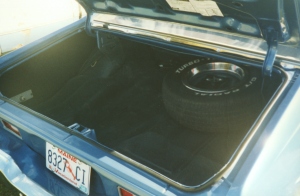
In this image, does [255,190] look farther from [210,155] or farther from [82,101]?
[82,101]

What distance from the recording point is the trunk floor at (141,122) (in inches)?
77.9

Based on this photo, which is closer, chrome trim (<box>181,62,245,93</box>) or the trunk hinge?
the trunk hinge

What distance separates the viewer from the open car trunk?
197 centimetres

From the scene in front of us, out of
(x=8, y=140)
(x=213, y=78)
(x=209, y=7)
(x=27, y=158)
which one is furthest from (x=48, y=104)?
(x=209, y=7)

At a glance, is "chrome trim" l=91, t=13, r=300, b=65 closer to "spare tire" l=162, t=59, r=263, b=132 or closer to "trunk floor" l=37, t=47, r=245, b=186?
"spare tire" l=162, t=59, r=263, b=132

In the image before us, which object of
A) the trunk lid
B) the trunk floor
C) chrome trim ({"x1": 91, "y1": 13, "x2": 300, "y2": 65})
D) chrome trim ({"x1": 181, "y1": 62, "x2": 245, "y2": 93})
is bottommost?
the trunk floor

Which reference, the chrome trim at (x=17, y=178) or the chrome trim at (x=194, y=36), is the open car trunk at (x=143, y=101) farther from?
the chrome trim at (x=17, y=178)

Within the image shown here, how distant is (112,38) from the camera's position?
270 cm

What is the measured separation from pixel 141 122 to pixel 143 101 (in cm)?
25

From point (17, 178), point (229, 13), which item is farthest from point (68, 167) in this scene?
point (229, 13)

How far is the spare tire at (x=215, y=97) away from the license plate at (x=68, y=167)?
722 mm

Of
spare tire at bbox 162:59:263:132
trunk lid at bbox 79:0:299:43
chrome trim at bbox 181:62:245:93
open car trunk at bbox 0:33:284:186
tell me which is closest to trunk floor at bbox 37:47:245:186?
open car trunk at bbox 0:33:284:186

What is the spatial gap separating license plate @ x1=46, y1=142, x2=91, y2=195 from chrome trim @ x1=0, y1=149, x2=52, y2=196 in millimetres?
110

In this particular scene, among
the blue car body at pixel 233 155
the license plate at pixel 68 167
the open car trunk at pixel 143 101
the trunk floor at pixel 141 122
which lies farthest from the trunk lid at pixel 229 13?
the license plate at pixel 68 167
